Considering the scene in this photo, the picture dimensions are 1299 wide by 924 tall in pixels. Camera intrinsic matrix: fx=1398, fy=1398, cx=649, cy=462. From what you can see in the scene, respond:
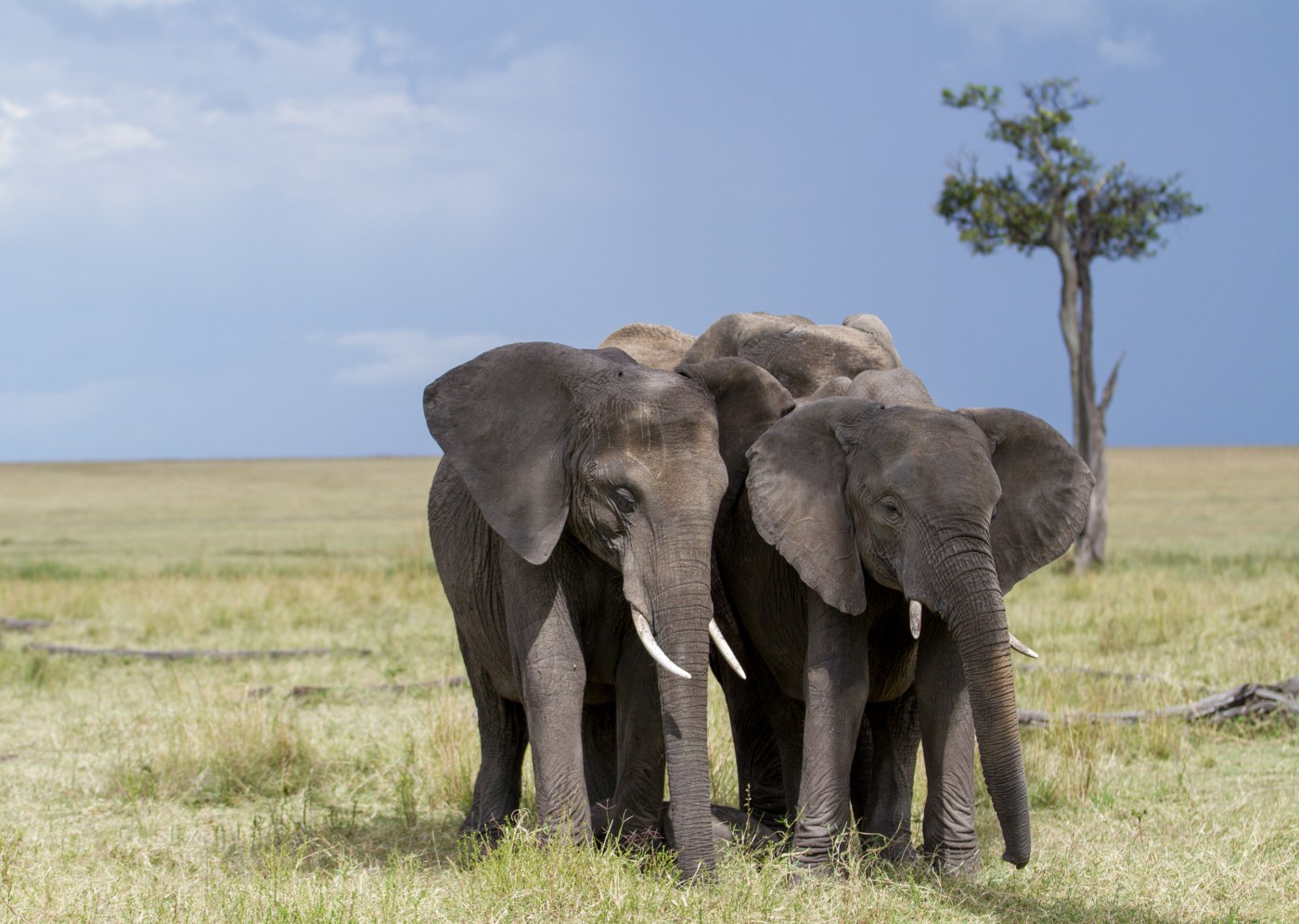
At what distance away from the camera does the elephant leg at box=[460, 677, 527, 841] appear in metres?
7.41

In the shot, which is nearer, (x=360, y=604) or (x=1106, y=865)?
(x=1106, y=865)

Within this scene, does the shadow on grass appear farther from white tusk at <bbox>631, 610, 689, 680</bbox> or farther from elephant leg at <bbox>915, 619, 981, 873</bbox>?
elephant leg at <bbox>915, 619, 981, 873</bbox>

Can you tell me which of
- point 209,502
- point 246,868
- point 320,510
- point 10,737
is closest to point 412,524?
point 320,510

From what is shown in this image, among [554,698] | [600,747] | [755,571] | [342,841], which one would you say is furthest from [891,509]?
[342,841]

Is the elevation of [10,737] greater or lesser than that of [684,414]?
lesser

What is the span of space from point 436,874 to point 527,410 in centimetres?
236

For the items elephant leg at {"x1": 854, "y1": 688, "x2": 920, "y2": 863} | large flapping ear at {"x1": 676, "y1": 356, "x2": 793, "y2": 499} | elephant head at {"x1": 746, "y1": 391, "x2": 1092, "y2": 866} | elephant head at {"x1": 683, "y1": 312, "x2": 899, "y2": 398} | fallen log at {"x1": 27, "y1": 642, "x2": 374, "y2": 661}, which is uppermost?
elephant head at {"x1": 683, "y1": 312, "x2": 899, "y2": 398}

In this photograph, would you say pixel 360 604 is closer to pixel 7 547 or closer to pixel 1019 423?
pixel 1019 423

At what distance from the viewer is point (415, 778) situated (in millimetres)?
9281

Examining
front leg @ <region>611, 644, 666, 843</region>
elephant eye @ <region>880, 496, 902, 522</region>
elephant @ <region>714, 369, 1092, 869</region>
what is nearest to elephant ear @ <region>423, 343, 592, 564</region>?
front leg @ <region>611, 644, 666, 843</region>

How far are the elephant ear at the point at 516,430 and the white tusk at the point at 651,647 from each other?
1.81ft

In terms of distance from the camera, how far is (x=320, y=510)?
5978cm

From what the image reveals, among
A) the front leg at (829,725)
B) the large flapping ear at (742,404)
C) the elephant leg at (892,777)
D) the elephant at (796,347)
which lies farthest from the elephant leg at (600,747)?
the elephant at (796,347)

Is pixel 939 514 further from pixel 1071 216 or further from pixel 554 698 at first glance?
pixel 1071 216
